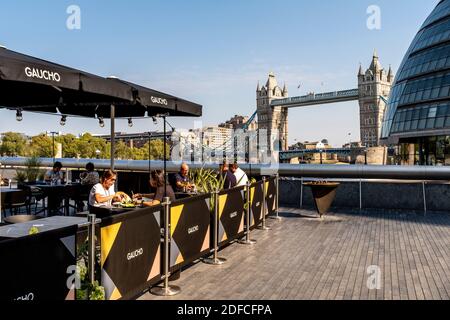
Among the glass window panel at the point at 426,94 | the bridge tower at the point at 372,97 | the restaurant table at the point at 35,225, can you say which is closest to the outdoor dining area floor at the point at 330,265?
the restaurant table at the point at 35,225

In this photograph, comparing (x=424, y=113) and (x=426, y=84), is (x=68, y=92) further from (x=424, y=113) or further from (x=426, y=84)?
(x=424, y=113)

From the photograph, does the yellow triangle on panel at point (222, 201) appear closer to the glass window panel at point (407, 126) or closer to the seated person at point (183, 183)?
the seated person at point (183, 183)

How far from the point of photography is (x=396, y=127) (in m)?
56.1

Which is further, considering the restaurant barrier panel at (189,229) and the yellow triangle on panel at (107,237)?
the restaurant barrier panel at (189,229)

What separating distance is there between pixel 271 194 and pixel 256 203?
1.92 meters

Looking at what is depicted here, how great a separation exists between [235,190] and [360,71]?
588 ft

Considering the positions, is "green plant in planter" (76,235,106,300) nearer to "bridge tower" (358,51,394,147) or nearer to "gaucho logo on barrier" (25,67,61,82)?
"gaucho logo on barrier" (25,67,61,82)

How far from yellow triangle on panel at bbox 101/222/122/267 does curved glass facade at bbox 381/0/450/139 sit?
51724mm

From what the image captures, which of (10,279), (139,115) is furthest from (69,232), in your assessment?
(139,115)

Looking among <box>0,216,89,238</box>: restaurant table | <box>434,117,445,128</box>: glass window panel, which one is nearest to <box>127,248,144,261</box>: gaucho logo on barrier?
<box>0,216,89,238</box>: restaurant table

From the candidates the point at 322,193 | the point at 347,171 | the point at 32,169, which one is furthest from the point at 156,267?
the point at 32,169

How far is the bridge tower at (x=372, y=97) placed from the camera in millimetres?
166500

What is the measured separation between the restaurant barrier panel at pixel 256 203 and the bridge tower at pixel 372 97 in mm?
164514

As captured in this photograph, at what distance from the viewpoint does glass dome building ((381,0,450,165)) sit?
160 feet
